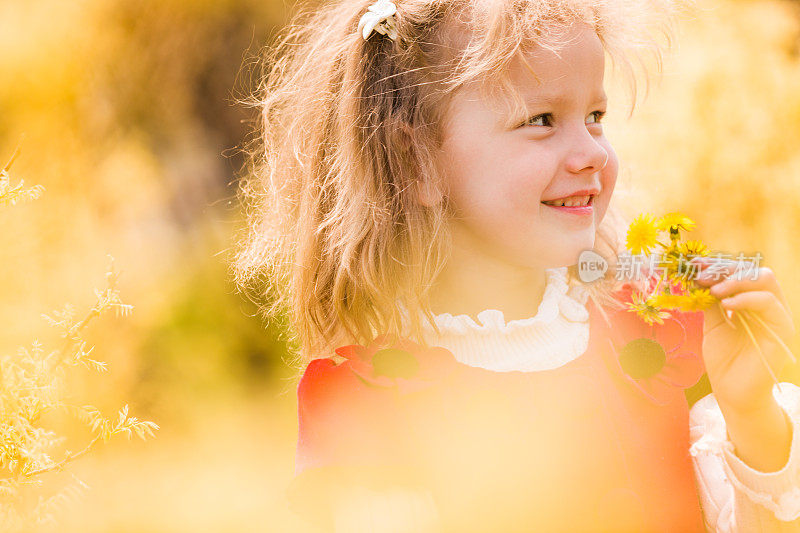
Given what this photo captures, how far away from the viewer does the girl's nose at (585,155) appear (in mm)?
860

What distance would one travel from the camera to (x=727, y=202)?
1.58 m

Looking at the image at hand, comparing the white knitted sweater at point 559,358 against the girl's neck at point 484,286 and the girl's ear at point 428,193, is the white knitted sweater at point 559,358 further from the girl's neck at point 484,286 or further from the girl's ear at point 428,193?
the girl's ear at point 428,193

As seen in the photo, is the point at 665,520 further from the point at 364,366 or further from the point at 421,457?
the point at 364,366

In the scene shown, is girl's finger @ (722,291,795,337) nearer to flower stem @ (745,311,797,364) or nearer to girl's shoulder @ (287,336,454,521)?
flower stem @ (745,311,797,364)

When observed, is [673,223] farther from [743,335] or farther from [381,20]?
[381,20]

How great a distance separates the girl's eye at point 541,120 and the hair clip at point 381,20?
7.8 inches

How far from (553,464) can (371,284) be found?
0.30m

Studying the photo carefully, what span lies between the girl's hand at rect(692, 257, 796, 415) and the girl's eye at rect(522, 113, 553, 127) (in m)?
0.27

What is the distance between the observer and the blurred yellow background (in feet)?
4.94

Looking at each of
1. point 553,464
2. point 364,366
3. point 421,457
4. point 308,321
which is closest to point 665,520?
point 553,464

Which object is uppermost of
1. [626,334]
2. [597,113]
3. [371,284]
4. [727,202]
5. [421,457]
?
[727,202]

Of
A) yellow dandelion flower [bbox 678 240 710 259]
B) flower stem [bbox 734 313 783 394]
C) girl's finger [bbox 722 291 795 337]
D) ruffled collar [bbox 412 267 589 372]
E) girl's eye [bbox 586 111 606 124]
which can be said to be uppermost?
girl's eye [bbox 586 111 606 124]

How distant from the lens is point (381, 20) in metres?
0.97

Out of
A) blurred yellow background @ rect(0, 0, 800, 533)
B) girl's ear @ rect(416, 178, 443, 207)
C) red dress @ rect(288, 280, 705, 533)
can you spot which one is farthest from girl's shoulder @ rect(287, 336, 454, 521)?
blurred yellow background @ rect(0, 0, 800, 533)
